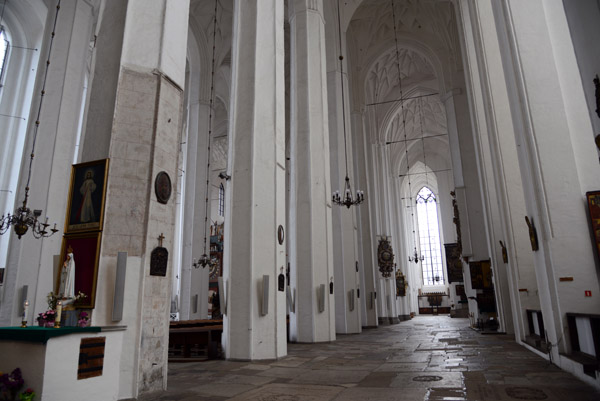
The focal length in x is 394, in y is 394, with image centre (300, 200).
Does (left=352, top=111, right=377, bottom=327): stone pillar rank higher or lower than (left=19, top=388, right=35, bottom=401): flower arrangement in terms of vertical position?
higher

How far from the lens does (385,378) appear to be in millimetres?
5242

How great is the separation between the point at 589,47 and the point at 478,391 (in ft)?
11.4

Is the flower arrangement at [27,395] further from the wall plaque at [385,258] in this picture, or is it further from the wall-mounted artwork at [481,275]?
the wall plaque at [385,258]

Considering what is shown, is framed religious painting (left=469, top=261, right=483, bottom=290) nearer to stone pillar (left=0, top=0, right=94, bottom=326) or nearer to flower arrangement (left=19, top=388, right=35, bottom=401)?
stone pillar (left=0, top=0, right=94, bottom=326)

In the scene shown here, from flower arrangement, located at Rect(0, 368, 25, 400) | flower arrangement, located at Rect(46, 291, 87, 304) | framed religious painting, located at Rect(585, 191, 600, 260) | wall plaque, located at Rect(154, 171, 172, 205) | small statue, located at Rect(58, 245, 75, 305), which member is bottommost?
flower arrangement, located at Rect(0, 368, 25, 400)

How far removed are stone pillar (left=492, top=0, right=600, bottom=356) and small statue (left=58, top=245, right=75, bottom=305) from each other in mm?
6641

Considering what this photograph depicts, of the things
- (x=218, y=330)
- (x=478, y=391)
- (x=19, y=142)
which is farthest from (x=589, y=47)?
(x=19, y=142)

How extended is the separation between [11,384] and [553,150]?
7554 mm

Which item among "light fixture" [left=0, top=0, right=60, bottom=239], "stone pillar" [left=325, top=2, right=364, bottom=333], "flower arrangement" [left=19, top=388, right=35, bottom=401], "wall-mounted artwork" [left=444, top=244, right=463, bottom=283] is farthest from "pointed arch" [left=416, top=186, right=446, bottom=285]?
"flower arrangement" [left=19, top=388, right=35, bottom=401]

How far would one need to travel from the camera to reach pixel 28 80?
13.6 meters

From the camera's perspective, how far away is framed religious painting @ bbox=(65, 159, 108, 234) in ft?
16.4

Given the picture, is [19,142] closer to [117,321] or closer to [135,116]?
[135,116]

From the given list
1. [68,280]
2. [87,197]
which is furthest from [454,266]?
[68,280]

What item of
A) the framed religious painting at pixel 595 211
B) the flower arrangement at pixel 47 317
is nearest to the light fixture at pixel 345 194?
the framed religious painting at pixel 595 211
